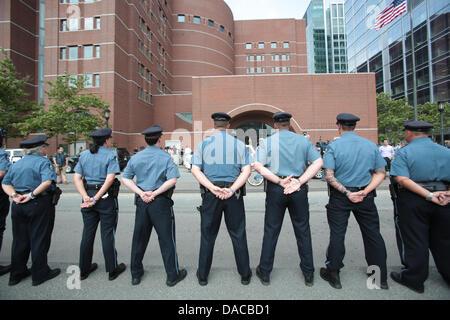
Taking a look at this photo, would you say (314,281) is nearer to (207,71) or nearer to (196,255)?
(196,255)

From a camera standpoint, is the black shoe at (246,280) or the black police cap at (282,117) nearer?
the black shoe at (246,280)

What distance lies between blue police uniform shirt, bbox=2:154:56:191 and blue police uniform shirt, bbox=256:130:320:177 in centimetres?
278

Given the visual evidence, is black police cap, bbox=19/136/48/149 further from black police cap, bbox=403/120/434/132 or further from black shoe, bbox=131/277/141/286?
black police cap, bbox=403/120/434/132

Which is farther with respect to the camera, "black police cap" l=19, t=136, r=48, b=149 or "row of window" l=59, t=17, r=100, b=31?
"row of window" l=59, t=17, r=100, b=31

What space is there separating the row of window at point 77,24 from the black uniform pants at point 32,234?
1251 inches

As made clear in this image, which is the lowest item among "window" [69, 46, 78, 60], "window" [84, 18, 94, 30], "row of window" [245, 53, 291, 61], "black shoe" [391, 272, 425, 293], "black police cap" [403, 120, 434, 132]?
"black shoe" [391, 272, 425, 293]

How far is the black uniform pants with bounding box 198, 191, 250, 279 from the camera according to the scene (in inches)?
115

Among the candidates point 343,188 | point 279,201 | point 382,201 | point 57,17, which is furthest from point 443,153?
point 57,17

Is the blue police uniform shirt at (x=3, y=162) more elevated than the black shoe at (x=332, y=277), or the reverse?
the blue police uniform shirt at (x=3, y=162)

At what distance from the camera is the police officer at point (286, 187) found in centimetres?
292

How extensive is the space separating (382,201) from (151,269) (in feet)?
25.1

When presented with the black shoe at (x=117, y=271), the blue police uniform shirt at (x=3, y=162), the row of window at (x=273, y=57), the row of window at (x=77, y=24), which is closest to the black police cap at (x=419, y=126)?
the black shoe at (x=117, y=271)

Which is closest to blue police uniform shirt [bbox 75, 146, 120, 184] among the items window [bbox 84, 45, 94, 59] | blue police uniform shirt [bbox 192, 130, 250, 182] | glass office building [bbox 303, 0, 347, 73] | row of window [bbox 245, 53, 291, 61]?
blue police uniform shirt [bbox 192, 130, 250, 182]

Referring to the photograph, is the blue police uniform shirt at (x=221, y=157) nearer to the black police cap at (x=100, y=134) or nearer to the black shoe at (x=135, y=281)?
the black police cap at (x=100, y=134)
